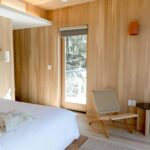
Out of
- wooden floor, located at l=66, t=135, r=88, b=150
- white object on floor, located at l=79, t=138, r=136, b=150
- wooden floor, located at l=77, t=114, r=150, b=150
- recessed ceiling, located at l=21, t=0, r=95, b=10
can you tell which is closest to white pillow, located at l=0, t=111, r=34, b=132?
wooden floor, located at l=66, t=135, r=88, b=150

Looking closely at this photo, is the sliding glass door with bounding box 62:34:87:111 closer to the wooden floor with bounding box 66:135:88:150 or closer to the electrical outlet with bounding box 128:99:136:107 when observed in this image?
the electrical outlet with bounding box 128:99:136:107

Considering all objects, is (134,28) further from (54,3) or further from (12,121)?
(12,121)

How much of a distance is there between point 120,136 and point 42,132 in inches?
72.5

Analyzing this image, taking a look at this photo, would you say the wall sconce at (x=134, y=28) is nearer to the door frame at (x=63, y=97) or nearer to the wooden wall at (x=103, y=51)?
the wooden wall at (x=103, y=51)

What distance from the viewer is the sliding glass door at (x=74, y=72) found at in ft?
13.9

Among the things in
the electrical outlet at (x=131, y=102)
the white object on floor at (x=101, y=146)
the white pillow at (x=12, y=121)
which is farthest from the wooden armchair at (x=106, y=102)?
the white pillow at (x=12, y=121)

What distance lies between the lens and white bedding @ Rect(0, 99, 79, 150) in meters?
1.40

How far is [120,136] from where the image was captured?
298 cm

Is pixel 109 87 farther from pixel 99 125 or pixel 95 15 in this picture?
pixel 95 15

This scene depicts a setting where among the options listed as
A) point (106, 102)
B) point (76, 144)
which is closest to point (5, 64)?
point (106, 102)

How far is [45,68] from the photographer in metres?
4.64

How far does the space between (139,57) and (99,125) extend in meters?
1.59

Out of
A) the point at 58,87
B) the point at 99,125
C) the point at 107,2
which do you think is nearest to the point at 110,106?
the point at 99,125

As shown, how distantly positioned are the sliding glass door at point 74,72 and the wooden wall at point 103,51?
20 cm
